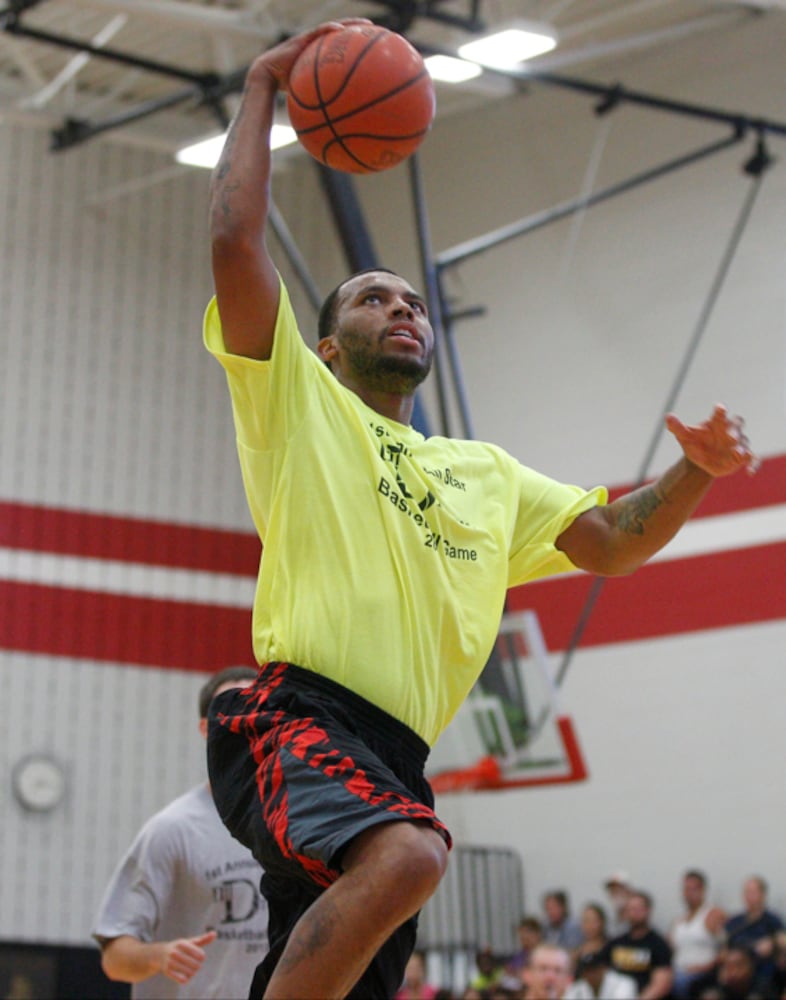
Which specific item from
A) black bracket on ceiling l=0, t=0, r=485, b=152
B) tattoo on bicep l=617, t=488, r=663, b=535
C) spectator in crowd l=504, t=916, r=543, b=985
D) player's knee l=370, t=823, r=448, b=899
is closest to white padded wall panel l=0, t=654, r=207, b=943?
spectator in crowd l=504, t=916, r=543, b=985

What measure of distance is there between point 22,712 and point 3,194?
523cm

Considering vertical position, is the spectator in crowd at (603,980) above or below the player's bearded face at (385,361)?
below

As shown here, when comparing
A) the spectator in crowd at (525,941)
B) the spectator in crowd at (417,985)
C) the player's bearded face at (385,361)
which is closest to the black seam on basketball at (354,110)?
the player's bearded face at (385,361)

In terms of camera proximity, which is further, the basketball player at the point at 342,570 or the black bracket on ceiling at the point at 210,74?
the black bracket on ceiling at the point at 210,74

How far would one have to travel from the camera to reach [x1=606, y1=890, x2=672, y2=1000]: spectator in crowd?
39.0ft

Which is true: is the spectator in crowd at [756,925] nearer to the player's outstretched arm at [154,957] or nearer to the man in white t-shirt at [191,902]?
the man in white t-shirt at [191,902]

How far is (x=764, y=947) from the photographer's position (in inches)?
453

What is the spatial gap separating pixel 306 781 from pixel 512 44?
907 cm

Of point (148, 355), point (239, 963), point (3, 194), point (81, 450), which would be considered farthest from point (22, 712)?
point (239, 963)

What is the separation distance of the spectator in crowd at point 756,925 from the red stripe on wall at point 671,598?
2265mm

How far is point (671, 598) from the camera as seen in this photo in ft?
45.2

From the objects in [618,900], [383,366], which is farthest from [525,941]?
Result: [383,366]

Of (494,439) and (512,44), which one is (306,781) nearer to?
(512,44)

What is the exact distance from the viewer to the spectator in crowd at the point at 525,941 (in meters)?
13.3
